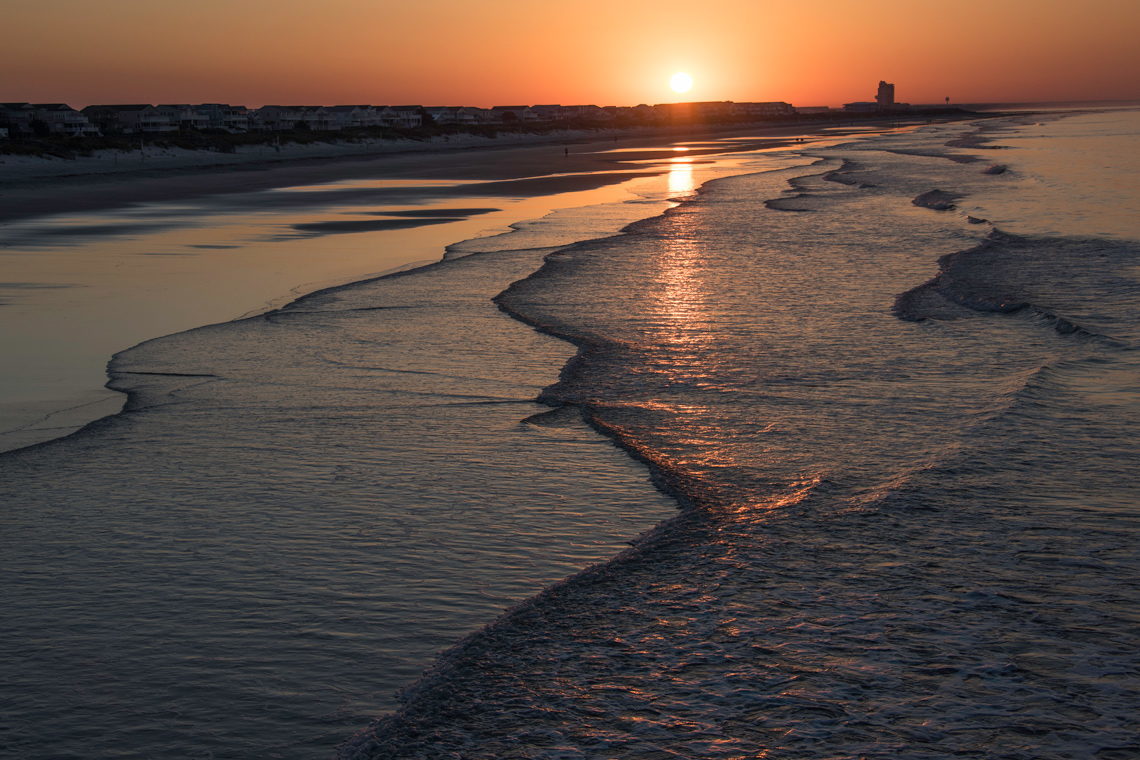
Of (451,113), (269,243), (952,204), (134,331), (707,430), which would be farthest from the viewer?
(451,113)

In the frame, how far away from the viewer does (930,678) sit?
360 centimetres

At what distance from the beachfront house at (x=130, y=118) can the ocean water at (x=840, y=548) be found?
119 m

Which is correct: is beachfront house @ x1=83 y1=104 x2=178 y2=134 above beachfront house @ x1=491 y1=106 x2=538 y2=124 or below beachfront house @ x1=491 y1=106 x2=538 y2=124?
below

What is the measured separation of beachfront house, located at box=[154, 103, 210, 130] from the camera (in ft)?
406

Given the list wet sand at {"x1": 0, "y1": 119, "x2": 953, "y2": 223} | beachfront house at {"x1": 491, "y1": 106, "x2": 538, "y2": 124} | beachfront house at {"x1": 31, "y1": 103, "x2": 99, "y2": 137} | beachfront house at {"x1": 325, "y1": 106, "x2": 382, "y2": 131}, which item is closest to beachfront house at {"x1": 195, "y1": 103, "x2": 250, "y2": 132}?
beachfront house at {"x1": 325, "y1": 106, "x2": 382, "y2": 131}

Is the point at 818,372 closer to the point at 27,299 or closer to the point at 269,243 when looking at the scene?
the point at 27,299

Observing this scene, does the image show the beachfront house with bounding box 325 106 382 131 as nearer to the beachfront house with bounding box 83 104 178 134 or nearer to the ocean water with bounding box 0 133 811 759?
the beachfront house with bounding box 83 104 178 134

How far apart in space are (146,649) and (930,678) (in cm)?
300

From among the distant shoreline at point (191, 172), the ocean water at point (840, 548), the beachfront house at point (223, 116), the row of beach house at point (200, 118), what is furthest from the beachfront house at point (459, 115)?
the ocean water at point (840, 548)

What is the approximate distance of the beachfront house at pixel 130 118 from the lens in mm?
115812

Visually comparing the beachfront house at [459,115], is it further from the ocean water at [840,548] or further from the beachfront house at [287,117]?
the ocean water at [840,548]

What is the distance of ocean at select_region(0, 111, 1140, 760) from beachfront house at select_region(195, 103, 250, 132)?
127544 mm

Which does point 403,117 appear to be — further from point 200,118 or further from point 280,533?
point 280,533

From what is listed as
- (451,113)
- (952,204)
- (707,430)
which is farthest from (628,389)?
(451,113)
